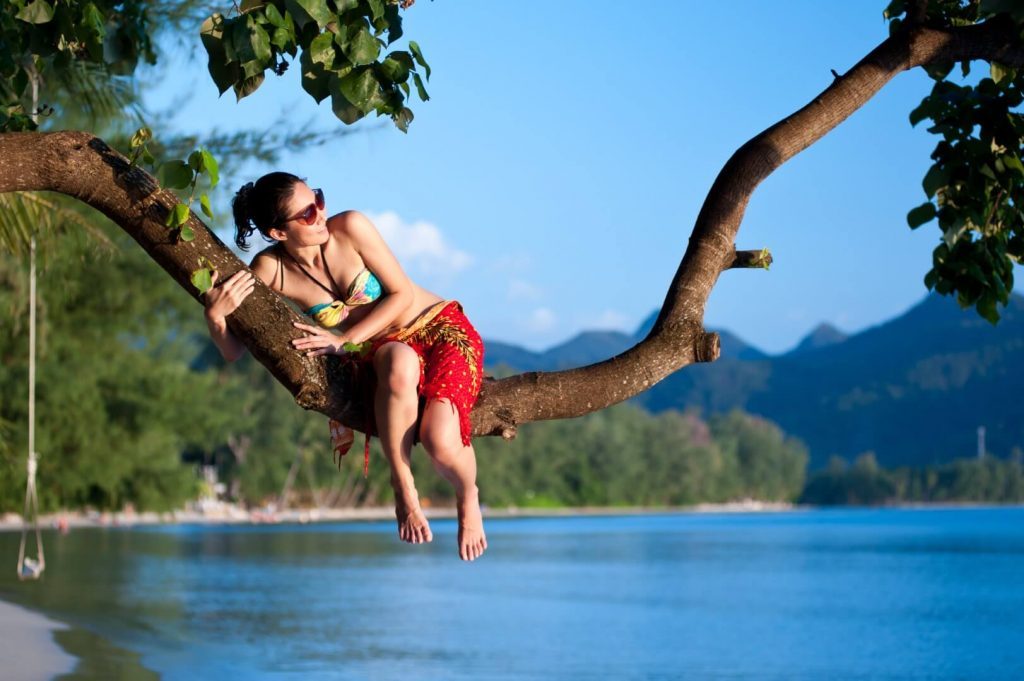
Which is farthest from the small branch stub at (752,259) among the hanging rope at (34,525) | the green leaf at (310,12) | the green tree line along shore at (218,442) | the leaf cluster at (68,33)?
the hanging rope at (34,525)

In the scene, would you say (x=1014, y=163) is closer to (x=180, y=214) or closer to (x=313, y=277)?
(x=313, y=277)

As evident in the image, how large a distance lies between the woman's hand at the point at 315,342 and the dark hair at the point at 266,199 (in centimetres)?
35

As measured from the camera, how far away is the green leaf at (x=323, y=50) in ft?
9.37

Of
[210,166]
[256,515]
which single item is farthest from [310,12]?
[256,515]

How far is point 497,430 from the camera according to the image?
311cm

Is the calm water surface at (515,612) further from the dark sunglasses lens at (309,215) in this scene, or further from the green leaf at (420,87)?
the green leaf at (420,87)

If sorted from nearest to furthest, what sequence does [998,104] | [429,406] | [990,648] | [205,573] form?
1. [429,406]
2. [998,104]
3. [990,648]
4. [205,573]

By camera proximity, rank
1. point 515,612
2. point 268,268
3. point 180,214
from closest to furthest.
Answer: point 180,214 → point 268,268 → point 515,612

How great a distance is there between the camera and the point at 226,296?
2840mm

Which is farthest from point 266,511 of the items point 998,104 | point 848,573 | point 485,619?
point 998,104

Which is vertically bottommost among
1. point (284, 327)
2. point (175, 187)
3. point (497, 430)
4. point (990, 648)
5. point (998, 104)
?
point (990, 648)

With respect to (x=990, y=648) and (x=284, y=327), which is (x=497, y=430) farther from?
(x=990, y=648)

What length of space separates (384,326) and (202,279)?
0.47 m

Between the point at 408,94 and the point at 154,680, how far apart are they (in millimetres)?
10673
